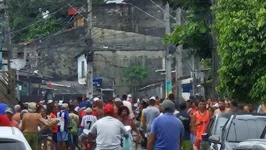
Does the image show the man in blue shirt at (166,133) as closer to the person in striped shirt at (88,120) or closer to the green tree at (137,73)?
the person in striped shirt at (88,120)

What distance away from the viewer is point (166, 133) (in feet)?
52.2

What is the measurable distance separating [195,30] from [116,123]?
1556cm

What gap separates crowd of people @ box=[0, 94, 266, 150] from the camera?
1593 cm

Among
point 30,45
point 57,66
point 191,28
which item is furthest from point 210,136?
point 57,66

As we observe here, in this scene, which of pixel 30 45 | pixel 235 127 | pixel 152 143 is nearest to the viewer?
pixel 152 143

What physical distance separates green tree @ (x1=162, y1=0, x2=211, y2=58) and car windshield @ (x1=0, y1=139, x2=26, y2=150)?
1954cm

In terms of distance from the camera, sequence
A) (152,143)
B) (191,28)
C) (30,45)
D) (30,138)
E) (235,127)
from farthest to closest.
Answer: (30,45) → (191,28) → (30,138) → (235,127) → (152,143)

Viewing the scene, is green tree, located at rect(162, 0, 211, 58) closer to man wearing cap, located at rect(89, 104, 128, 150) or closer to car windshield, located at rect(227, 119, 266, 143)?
car windshield, located at rect(227, 119, 266, 143)

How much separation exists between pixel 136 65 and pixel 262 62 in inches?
2071

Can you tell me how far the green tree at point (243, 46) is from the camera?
22984 millimetres

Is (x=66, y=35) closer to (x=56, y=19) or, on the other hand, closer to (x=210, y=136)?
(x=56, y=19)

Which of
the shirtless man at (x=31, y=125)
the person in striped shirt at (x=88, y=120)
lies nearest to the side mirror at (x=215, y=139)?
the shirtless man at (x=31, y=125)

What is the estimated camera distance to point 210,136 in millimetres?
19156

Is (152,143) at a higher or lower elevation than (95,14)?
lower
